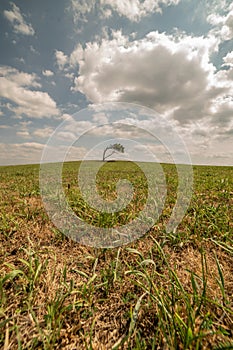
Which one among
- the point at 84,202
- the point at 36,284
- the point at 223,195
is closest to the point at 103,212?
the point at 84,202

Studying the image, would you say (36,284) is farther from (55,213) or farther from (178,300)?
(55,213)

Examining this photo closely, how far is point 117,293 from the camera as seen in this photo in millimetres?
2031

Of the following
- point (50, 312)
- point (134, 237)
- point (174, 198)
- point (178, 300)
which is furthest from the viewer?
point (174, 198)

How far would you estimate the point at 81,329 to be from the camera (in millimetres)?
1669

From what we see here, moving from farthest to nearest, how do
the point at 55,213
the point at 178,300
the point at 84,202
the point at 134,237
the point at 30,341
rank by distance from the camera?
the point at 84,202, the point at 55,213, the point at 134,237, the point at 178,300, the point at 30,341

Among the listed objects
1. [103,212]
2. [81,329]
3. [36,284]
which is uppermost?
[103,212]

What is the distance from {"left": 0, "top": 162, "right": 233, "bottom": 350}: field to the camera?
4.96ft

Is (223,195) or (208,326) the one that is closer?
(208,326)

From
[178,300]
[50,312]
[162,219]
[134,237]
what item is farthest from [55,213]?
[178,300]

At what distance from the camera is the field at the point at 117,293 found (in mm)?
1512

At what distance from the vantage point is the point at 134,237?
3.15 m

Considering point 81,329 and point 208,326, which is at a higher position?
point 208,326

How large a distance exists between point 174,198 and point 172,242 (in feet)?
8.91

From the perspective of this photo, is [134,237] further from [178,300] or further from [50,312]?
[50,312]
